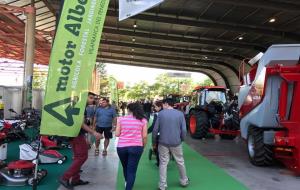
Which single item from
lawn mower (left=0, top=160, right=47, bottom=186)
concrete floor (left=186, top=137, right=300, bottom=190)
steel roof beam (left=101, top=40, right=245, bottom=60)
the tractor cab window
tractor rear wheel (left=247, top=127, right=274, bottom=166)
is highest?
steel roof beam (left=101, top=40, right=245, bottom=60)

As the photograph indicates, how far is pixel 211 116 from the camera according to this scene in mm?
16109

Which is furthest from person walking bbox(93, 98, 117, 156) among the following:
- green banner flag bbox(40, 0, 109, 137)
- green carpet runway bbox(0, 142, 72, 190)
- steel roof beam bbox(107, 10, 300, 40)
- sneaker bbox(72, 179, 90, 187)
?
steel roof beam bbox(107, 10, 300, 40)

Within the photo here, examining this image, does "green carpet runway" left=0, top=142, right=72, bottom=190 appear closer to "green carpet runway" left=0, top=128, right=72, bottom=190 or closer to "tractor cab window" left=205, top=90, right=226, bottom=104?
"green carpet runway" left=0, top=128, right=72, bottom=190

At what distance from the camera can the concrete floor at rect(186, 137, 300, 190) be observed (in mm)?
7945

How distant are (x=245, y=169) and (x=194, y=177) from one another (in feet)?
5.35

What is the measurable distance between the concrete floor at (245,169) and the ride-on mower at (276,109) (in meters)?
0.30

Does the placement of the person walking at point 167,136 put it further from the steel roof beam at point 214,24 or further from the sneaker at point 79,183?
the steel roof beam at point 214,24

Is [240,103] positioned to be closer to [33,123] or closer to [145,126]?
[145,126]

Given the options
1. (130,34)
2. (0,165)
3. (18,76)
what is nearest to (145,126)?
(0,165)

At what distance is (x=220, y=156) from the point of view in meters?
11.7

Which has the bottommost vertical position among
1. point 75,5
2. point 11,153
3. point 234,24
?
point 11,153

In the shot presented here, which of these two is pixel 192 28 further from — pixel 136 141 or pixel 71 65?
pixel 71 65

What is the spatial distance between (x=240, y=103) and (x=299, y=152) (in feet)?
11.5

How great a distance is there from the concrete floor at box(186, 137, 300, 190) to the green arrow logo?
3.60 metres
